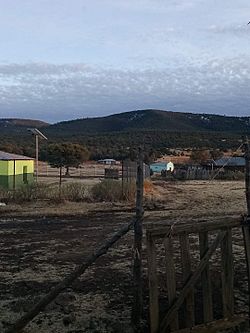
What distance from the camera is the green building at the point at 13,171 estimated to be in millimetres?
29531

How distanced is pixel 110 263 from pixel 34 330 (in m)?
4.03

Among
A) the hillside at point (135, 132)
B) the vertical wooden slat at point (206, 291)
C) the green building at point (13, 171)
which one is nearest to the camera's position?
the vertical wooden slat at point (206, 291)

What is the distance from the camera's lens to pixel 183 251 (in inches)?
264

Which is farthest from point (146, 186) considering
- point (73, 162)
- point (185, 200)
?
point (73, 162)

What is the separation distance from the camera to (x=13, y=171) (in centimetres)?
3011

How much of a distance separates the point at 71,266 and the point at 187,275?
14.8ft

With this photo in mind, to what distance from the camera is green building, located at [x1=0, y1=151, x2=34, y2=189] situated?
2953 centimetres

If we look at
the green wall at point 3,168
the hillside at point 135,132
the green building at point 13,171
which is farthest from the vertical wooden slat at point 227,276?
the hillside at point 135,132

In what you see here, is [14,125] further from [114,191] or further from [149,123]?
[114,191]

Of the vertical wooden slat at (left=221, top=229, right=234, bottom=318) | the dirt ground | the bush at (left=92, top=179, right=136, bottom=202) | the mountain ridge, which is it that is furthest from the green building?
the mountain ridge

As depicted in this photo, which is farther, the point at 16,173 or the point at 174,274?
the point at 16,173

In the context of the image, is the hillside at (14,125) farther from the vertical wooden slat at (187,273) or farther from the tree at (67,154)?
the vertical wooden slat at (187,273)

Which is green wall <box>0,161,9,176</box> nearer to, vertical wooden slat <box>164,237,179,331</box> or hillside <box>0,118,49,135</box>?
vertical wooden slat <box>164,237,179,331</box>

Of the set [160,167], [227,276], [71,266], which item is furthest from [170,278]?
[160,167]
